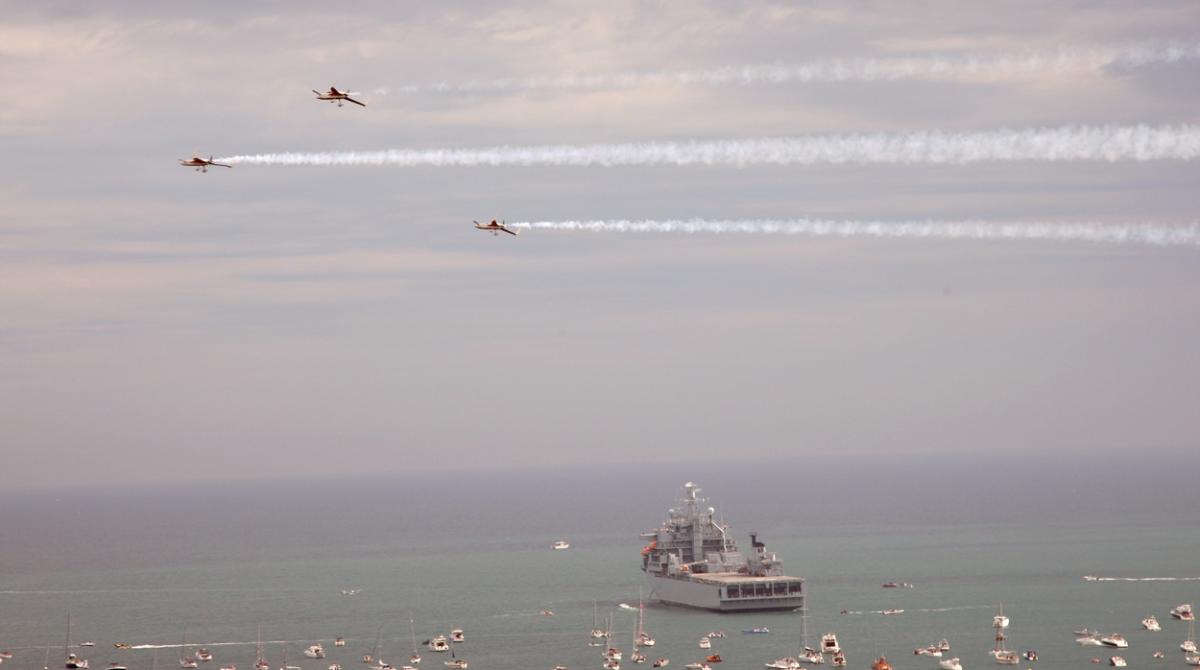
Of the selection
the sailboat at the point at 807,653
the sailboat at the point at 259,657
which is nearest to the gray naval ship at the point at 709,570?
the sailboat at the point at 807,653

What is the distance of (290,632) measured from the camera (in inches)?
4368

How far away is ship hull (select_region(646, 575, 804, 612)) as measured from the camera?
11562 cm

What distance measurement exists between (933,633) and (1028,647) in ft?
25.1

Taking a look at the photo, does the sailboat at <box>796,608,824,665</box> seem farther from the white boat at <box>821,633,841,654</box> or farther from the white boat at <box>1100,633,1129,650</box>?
the white boat at <box>1100,633,1129,650</box>

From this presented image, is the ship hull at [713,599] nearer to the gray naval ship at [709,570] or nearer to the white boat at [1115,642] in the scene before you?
the gray naval ship at [709,570]

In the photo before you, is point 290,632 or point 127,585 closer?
point 290,632

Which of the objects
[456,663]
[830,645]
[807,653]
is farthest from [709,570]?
[456,663]

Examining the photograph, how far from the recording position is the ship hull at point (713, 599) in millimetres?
115625

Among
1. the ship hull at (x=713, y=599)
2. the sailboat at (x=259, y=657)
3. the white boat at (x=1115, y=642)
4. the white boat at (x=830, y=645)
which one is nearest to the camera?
the sailboat at (x=259, y=657)

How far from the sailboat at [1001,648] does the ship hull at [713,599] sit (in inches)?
559

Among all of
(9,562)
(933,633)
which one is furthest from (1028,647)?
(9,562)

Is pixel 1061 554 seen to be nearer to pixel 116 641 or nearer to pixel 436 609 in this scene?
pixel 436 609

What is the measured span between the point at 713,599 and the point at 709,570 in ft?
36.8

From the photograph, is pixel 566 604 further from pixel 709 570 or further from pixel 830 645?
pixel 830 645
